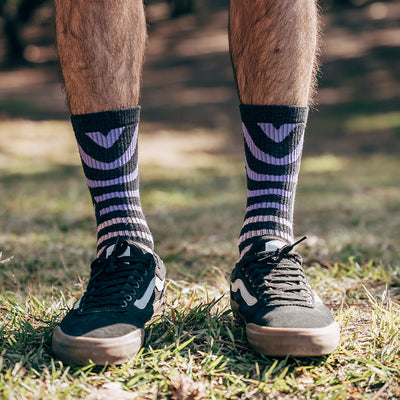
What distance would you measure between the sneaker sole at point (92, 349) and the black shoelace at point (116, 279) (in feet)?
0.39

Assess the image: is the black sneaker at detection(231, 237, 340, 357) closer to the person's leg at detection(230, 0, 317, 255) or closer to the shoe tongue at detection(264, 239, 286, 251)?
the shoe tongue at detection(264, 239, 286, 251)

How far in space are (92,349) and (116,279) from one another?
23 centimetres

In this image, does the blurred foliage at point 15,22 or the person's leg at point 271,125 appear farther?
the blurred foliage at point 15,22

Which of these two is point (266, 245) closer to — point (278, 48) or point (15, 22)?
point (278, 48)

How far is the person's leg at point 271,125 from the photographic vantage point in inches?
54.5

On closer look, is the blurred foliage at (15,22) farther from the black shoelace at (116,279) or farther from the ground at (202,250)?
the black shoelace at (116,279)

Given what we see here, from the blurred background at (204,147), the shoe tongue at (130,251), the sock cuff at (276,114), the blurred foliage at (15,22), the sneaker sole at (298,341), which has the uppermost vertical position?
the blurred foliage at (15,22)

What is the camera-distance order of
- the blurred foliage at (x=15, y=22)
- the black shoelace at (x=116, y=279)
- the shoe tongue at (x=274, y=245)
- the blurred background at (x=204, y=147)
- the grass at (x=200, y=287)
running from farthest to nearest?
the blurred foliage at (x=15, y=22) < the blurred background at (x=204, y=147) < the shoe tongue at (x=274, y=245) < the black shoelace at (x=116, y=279) < the grass at (x=200, y=287)

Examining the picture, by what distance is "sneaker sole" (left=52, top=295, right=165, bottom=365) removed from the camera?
1168mm

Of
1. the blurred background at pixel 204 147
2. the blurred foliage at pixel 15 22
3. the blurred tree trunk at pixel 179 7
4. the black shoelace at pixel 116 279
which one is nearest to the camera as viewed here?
the black shoelace at pixel 116 279

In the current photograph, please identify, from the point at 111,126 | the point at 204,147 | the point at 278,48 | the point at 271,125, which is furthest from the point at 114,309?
the point at 204,147

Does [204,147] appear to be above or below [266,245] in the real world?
below

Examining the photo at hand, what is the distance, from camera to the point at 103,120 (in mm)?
1430

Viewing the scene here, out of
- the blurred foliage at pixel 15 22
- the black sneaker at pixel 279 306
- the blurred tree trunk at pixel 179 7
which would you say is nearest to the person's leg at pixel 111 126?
the black sneaker at pixel 279 306
